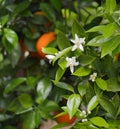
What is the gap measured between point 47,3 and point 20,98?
28cm

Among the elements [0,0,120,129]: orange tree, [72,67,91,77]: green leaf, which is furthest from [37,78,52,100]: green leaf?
[72,67,91,77]: green leaf

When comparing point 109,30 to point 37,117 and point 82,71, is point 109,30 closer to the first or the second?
point 82,71

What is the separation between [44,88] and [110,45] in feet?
1.14

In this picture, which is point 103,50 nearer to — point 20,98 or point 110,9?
point 110,9

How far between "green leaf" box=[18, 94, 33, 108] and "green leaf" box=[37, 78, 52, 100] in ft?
0.12

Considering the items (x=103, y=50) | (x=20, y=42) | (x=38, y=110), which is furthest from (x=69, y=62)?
(x=20, y=42)

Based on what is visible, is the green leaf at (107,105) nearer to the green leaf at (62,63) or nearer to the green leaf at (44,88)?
the green leaf at (62,63)

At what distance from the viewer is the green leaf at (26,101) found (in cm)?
100

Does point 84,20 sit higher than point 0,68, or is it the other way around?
point 84,20

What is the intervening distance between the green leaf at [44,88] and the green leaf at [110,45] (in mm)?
331

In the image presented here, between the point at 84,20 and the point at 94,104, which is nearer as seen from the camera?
the point at 94,104

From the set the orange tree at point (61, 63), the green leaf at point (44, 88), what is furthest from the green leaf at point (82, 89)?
the green leaf at point (44, 88)

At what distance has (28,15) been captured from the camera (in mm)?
1051

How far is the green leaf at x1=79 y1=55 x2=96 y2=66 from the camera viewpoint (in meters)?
0.77
